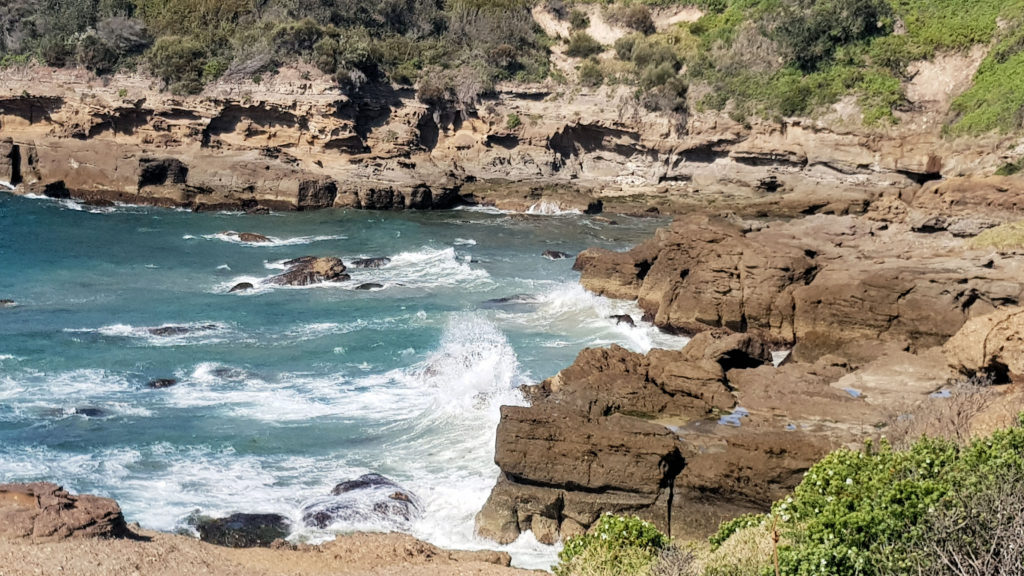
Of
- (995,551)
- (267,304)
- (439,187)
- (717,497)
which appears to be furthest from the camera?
(439,187)

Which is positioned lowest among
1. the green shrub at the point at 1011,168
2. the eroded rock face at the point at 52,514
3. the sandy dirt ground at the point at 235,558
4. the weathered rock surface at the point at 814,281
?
the sandy dirt ground at the point at 235,558

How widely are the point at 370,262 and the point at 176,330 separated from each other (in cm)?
1057

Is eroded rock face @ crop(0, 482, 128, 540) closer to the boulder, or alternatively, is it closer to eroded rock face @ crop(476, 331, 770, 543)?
eroded rock face @ crop(476, 331, 770, 543)

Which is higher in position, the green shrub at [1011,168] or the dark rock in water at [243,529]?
the green shrub at [1011,168]

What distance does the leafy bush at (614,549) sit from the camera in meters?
12.3

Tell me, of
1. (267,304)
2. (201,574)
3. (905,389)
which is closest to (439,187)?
(267,304)

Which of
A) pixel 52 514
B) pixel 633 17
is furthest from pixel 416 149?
pixel 52 514

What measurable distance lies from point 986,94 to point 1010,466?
41225mm

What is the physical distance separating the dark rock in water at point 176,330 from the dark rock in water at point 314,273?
5.69 m

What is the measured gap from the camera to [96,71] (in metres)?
52.3

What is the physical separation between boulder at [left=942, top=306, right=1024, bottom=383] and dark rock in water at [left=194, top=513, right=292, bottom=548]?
1304 centimetres

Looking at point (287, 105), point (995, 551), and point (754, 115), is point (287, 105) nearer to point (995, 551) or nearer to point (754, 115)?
point (754, 115)

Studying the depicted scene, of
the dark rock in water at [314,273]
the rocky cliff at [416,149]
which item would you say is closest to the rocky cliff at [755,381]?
the dark rock in water at [314,273]

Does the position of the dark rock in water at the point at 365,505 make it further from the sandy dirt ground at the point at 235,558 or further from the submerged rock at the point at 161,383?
the submerged rock at the point at 161,383
